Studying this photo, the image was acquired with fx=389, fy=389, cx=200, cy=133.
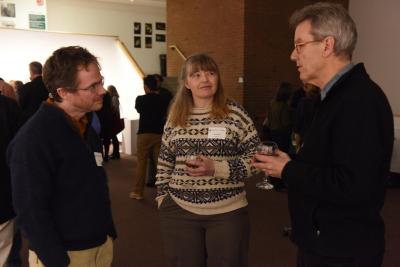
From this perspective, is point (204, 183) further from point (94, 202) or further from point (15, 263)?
point (15, 263)

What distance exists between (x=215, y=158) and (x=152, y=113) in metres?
3.11

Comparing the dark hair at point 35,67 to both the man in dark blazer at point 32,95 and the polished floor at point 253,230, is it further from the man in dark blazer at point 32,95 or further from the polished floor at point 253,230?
the polished floor at point 253,230

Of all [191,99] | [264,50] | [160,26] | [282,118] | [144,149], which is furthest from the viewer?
[160,26]

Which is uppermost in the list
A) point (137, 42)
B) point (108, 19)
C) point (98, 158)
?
point (108, 19)

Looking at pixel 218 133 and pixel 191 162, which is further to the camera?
pixel 218 133

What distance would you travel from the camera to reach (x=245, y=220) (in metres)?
1.96

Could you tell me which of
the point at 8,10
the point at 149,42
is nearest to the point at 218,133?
the point at 8,10

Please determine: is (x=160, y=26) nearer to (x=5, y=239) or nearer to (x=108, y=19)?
(x=108, y=19)

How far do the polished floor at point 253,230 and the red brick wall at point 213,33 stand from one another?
3865 millimetres

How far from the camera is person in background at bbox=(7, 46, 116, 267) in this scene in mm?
1333

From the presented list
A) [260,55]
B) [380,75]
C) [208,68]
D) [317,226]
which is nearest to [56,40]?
[260,55]

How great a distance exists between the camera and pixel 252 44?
877 cm

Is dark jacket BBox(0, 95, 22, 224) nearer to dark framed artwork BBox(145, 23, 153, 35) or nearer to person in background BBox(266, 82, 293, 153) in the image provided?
person in background BBox(266, 82, 293, 153)

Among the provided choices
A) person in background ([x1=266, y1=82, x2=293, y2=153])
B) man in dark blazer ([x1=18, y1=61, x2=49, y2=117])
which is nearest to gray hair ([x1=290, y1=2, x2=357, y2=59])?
man in dark blazer ([x1=18, y1=61, x2=49, y2=117])
